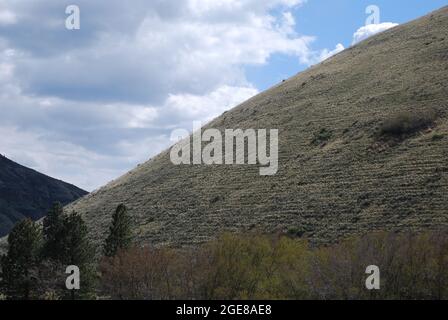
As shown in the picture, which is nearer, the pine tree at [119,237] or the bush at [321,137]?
the pine tree at [119,237]

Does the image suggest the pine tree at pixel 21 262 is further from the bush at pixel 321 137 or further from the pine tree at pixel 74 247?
the bush at pixel 321 137

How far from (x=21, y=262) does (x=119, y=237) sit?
649 cm

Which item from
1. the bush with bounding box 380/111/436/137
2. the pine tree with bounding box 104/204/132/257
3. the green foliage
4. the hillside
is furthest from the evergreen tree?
the bush with bounding box 380/111/436/137

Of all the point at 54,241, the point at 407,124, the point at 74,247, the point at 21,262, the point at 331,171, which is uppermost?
the point at 407,124

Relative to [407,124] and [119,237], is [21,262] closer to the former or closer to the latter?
[119,237]

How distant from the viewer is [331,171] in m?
50.9

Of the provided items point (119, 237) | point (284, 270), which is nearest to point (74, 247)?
point (119, 237)

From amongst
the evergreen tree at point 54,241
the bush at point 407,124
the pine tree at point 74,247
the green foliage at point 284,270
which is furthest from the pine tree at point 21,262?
the bush at point 407,124

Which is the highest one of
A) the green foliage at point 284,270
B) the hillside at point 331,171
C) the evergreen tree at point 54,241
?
the hillside at point 331,171

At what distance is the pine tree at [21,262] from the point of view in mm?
36812

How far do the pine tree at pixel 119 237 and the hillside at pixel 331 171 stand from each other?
21.8 feet

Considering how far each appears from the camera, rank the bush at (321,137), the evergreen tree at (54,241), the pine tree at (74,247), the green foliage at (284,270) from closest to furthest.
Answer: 1. the green foliage at (284,270)
2. the pine tree at (74,247)
3. the evergreen tree at (54,241)
4. the bush at (321,137)

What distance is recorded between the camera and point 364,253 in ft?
92.9

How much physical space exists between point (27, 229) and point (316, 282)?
65.8 feet
